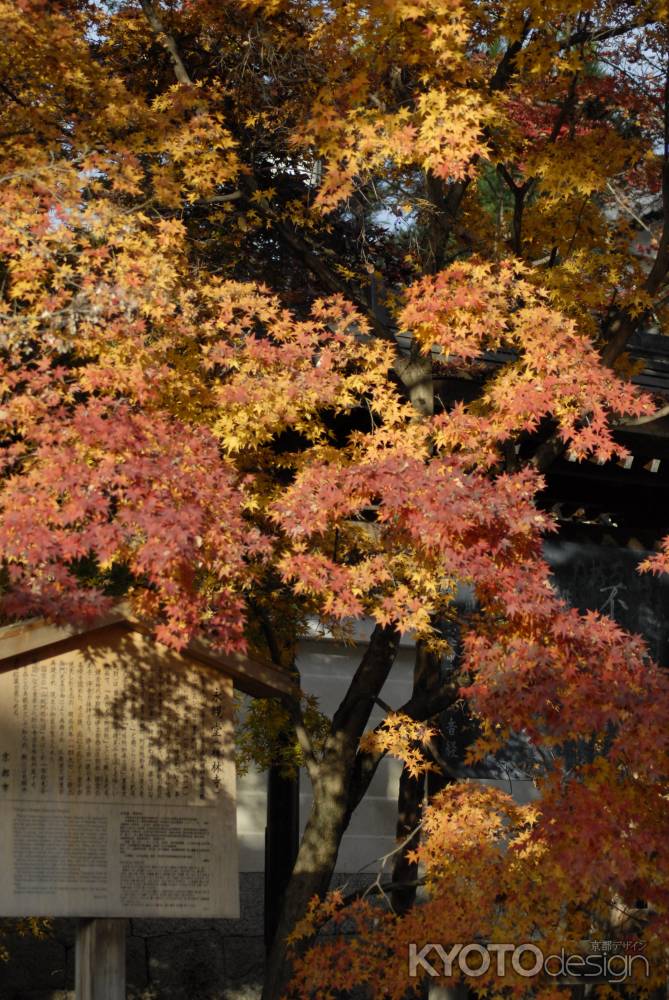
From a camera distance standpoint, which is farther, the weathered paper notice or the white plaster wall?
the white plaster wall

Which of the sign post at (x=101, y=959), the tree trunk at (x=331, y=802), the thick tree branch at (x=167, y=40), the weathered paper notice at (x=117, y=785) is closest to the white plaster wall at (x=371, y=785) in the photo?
the tree trunk at (x=331, y=802)

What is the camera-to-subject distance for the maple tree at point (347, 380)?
7.84 m

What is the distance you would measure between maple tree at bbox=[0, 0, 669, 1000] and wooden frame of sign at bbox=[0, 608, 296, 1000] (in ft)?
1.46

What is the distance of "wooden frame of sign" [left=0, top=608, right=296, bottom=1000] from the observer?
755cm

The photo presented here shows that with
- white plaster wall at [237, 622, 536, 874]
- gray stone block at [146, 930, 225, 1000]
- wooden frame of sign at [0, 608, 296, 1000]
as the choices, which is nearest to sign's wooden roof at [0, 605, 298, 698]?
wooden frame of sign at [0, 608, 296, 1000]

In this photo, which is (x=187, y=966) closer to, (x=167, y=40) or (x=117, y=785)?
(x=117, y=785)

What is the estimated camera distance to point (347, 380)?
907cm

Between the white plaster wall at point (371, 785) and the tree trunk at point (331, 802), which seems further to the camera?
the white plaster wall at point (371, 785)

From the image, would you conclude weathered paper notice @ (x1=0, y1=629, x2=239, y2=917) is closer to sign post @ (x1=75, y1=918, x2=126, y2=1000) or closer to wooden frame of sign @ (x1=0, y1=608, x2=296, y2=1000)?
wooden frame of sign @ (x1=0, y1=608, x2=296, y2=1000)

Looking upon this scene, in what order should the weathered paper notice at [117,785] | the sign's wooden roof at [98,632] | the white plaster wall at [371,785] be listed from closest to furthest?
1. the weathered paper notice at [117,785]
2. the sign's wooden roof at [98,632]
3. the white plaster wall at [371,785]

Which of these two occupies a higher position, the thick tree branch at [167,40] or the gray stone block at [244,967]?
the thick tree branch at [167,40]

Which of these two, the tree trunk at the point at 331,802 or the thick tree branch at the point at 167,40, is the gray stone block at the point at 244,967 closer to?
the tree trunk at the point at 331,802

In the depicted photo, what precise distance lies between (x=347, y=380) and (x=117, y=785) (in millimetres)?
3136

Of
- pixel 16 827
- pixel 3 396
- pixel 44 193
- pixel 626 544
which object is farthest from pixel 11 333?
pixel 626 544
